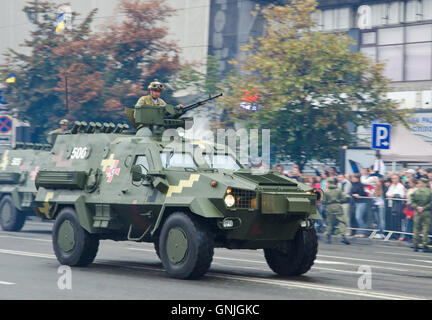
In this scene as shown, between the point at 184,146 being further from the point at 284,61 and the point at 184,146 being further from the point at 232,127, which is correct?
the point at 232,127

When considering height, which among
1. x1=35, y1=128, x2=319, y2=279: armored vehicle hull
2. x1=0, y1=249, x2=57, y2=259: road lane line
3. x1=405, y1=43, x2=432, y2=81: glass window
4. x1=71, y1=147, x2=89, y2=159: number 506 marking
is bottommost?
x1=0, y1=249, x2=57, y2=259: road lane line

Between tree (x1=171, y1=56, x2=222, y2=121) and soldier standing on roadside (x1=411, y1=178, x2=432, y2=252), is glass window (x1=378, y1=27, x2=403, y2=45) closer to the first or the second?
tree (x1=171, y1=56, x2=222, y2=121)

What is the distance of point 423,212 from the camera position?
20.9 meters

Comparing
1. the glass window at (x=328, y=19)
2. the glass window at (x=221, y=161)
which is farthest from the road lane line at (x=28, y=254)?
the glass window at (x=328, y=19)

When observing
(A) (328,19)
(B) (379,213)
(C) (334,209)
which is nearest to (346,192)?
(C) (334,209)

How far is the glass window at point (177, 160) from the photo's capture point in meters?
13.1

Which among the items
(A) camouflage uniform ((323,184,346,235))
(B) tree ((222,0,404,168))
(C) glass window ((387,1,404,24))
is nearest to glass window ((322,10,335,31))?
(C) glass window ((387,1,404,24))

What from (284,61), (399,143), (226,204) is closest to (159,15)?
(284,61)

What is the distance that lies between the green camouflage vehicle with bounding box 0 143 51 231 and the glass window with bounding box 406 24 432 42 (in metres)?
16.0

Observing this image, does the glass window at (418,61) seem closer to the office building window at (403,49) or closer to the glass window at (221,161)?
the office building window at (403,49)

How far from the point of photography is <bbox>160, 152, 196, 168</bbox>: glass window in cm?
1314

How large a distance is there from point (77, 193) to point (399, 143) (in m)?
14.6

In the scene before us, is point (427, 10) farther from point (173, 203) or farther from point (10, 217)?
point (173, 203)

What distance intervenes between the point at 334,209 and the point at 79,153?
9.86m
